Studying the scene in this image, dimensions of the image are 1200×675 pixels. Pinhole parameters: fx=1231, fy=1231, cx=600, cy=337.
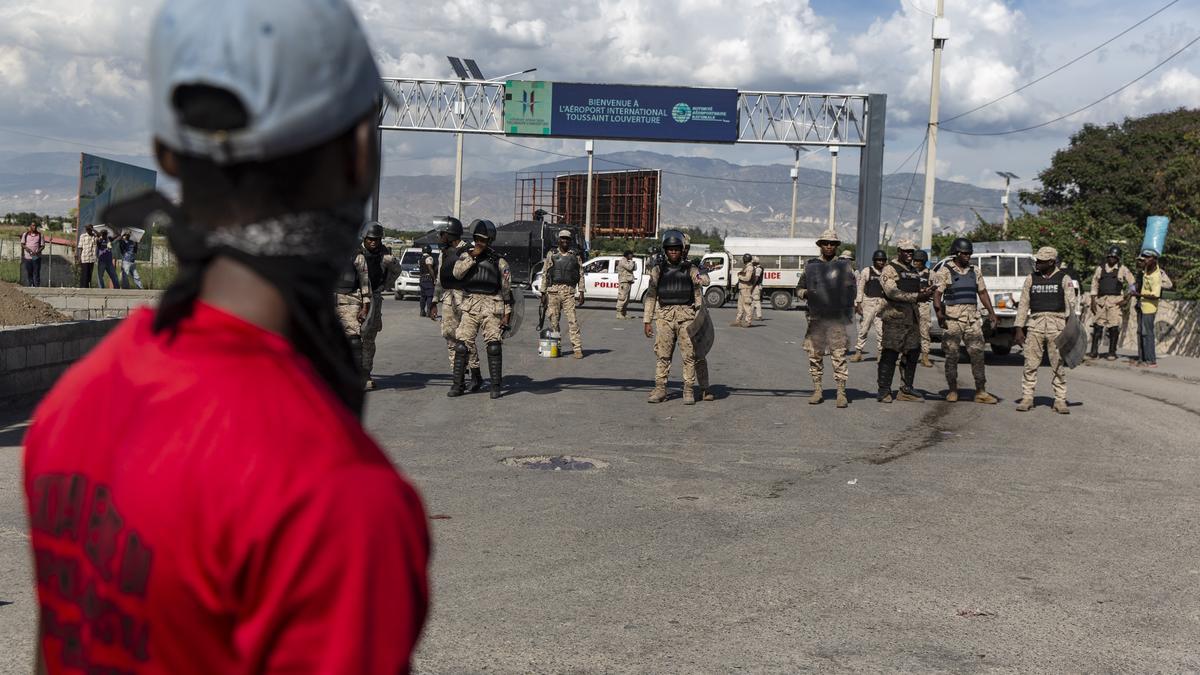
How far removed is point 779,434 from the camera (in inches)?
464

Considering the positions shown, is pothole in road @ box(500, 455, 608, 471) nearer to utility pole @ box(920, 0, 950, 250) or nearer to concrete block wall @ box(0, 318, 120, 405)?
concrete block wall @ box(0, 318, 120, 405)

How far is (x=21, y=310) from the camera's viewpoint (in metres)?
14.2

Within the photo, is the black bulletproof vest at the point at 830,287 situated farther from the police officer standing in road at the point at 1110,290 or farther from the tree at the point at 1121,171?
the tree at the point at 1121,171

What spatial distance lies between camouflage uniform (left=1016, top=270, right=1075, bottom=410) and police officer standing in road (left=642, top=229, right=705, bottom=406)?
3.77 metres

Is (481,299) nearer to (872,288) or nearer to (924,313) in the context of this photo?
(872,288)

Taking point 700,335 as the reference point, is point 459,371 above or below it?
below

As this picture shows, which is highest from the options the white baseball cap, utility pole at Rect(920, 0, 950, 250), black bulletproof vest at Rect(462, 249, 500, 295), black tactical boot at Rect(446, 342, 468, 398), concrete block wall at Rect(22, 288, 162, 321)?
utility pole at Rect(920, 0, 950, 250)

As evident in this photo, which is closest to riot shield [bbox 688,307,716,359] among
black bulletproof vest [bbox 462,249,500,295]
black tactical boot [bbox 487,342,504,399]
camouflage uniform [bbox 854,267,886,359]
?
black tactical boot [bbox 487,342,504,399]

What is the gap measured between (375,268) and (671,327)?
3.51 m

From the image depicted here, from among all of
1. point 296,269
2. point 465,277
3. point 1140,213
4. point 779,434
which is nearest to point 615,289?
point 465,277

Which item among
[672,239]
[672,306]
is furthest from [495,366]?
[672,239]

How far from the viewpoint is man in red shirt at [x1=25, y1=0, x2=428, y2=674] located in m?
1.16

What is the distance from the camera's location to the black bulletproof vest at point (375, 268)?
14.0 metres

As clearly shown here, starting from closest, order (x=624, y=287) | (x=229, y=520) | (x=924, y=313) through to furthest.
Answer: (x=229, y=520) → (x=624, y=287) → (x=924, y=313)
